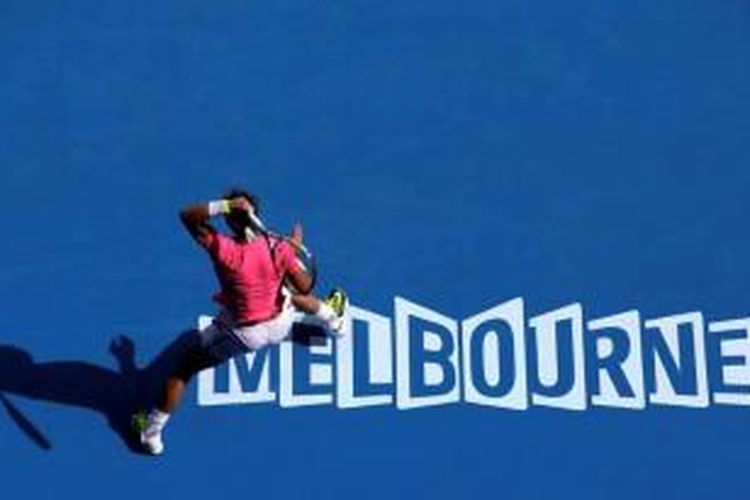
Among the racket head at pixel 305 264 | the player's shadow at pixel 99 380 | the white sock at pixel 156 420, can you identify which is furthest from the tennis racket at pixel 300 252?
the white sock at pixel 156 420

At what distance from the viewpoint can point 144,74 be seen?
1045cm

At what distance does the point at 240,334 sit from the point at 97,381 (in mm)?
1293

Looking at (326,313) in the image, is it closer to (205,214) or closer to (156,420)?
(205,214)

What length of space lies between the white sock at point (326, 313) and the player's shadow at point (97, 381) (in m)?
1.04

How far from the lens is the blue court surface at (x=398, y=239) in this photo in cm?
957

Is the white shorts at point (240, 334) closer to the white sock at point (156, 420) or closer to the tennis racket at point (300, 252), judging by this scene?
the tennis racket at point (300, 252)

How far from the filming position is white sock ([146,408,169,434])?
30.5 ft

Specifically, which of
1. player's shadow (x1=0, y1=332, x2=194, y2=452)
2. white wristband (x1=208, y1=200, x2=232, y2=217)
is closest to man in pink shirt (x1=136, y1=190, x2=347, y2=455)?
white wristband (x1=208, y1=200, x2=232, y2=217)

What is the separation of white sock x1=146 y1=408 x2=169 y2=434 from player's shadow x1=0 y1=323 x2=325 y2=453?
277 millimetres

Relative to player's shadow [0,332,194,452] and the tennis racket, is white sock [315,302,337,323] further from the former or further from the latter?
player's shadow [0,332,194,452]

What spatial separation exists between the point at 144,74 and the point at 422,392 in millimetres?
3388

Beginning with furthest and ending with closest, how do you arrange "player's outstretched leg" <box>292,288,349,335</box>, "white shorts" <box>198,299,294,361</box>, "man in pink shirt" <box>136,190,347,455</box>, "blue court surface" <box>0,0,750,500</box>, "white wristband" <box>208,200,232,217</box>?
"blue court surface" <box>0,0,750,500</box>
"player's outstretched leg" <box>292,288,349,335</box>
"white shorts" <box>198,299,294,361</box>
"man in pink shirt" <box>136,190,347,455</box>
"white wristband" <box>208,200,232,217</box>

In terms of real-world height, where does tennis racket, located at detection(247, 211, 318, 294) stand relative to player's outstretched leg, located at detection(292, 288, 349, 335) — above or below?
above

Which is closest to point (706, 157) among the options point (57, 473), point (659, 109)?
point (659, 109)
